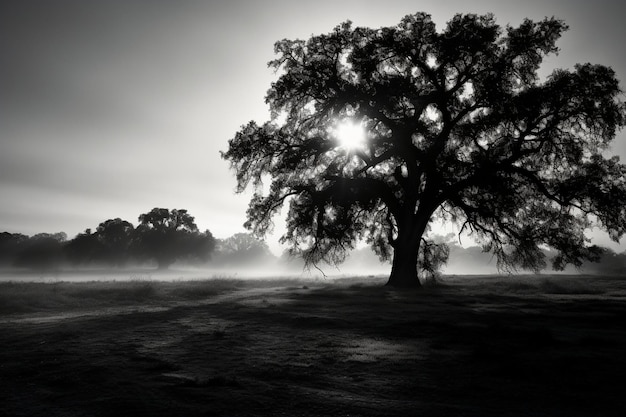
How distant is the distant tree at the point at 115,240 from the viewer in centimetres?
7494

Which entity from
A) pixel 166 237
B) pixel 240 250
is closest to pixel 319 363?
pixel 166 237

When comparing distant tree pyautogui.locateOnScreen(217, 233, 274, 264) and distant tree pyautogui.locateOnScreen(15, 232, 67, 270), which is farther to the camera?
distant tree pyautogui.locateOnScreen(217, 233, 274, 264)

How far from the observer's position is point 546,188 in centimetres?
2055

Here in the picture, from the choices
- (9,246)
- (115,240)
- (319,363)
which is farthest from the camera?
(9,246)

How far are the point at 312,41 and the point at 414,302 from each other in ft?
52.9

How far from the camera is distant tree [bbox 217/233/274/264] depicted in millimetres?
136812

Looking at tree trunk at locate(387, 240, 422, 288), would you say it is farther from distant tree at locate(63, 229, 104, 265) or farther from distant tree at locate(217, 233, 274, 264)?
distant tree at locate(217, 233, 274, 264)

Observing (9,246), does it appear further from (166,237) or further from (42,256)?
(166,237)

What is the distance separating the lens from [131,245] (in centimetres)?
7662

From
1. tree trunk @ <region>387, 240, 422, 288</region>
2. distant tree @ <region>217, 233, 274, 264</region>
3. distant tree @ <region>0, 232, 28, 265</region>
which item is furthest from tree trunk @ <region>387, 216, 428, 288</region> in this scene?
distant tree @ <region>217, 233, 274, 264</region>

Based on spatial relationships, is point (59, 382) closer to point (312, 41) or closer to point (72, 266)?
point (312, 41)

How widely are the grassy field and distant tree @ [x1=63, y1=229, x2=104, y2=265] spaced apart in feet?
224

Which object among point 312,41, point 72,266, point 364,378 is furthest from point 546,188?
point 72,266

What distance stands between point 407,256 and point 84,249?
228 ft
